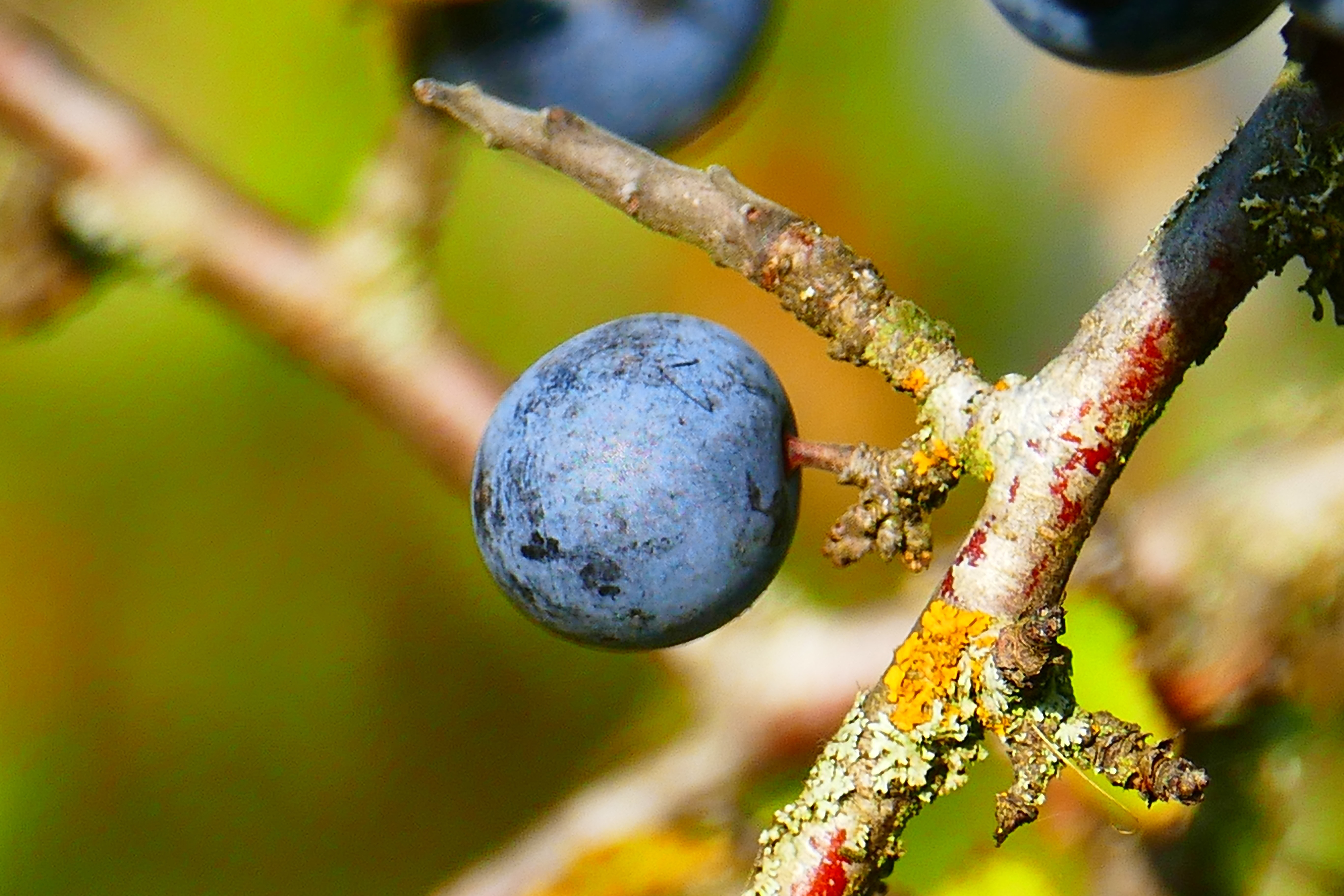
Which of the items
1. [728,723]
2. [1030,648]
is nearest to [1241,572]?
[728,723]

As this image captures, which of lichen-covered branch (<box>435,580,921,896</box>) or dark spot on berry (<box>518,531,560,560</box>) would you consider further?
lichen-covered branch (<box>435,580,921,896</box>)

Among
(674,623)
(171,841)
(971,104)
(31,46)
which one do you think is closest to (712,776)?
(674,623)

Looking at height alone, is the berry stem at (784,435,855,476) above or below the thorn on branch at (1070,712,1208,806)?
above

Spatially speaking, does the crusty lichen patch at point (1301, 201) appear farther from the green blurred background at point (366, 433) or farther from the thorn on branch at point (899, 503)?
the green blurred background at point (366, 433)

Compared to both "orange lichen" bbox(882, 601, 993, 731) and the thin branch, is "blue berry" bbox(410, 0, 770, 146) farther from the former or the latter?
"orange lichen" bbox(882, 601, 993, 731)

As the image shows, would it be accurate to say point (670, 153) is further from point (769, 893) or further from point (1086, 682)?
point (769, 893)

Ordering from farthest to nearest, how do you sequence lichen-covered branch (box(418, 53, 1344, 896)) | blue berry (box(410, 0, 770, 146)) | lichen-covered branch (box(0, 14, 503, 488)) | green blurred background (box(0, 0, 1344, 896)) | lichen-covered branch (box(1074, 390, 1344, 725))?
green blurred background (box(0, 0, 1344, 896))
lichen-covered branch (box(0, 14, 503, 488))
blue berry (box(410, 0, 770, 146))
lichen-covered branch (box(1074, 390, 1344, 725))
lichen-covered branch (box(418, 53, 1344, 896))

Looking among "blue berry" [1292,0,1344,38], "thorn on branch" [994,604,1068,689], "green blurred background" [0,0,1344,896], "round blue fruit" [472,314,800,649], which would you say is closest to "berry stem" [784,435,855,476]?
"round blue fruit" [472,314,800,649]
